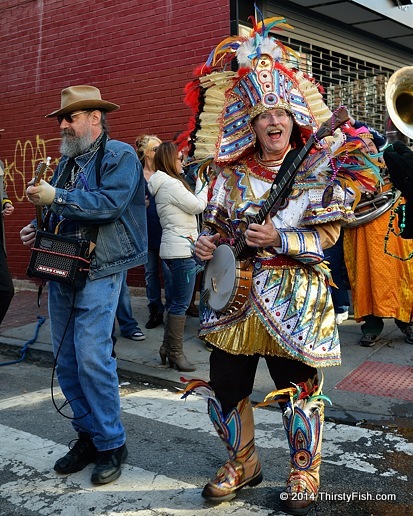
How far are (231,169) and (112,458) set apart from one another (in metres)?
1.71

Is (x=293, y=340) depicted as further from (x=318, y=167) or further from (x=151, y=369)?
(x=151, y=369)

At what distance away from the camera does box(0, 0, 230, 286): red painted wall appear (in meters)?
8.23

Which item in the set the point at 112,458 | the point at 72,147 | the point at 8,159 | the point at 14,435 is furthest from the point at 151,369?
the point at 8,159

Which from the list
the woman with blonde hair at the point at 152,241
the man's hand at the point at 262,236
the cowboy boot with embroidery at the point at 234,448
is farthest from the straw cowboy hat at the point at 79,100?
the woman with blonde hair at the point at 152,241

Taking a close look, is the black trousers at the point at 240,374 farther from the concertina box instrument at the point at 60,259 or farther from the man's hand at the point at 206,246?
the concertina box instrument at the point at 60,259

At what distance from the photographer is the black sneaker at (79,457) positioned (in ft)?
12.0

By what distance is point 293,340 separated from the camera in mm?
3080

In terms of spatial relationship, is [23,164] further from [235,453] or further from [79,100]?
[235,453]

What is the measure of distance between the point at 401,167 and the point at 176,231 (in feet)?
9.30

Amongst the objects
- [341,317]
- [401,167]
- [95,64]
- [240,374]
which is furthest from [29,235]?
[95,64]

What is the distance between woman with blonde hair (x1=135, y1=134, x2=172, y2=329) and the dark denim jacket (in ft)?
8.99

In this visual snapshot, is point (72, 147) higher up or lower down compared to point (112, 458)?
higher up

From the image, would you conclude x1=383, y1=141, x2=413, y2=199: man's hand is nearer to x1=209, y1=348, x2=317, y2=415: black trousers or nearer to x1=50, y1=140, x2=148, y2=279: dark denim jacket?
x1=209, y1=348, x2=317, y2=415: black trousers

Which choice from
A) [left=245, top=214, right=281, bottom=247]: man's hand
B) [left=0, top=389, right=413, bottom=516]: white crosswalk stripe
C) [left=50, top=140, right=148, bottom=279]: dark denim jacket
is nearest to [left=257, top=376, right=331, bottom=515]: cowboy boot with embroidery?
[left=0, top=389, right=413, bottom=516]: white crosswalk stripe
